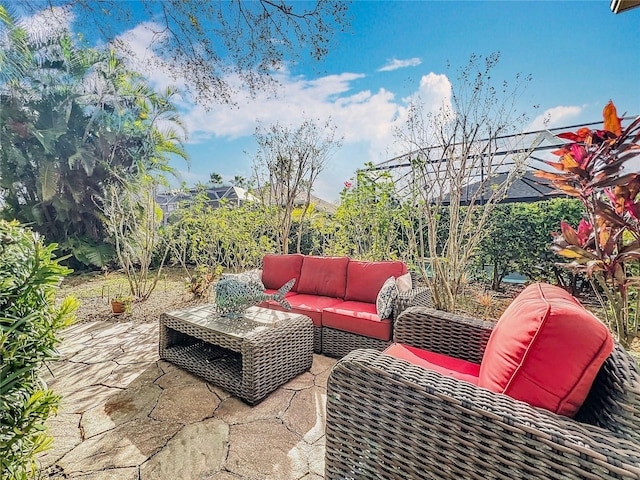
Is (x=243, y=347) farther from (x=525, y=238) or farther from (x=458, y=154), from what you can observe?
(x=525, y=238)

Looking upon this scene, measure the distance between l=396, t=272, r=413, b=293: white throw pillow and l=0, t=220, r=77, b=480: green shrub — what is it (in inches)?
106

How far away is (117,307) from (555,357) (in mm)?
5097

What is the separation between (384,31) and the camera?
4.01 meters

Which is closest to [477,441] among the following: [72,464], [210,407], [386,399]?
[386,399]

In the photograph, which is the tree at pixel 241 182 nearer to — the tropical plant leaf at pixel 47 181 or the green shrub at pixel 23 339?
the green shrub at pixel 23 339

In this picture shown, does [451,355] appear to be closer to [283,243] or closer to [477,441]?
[477,441]

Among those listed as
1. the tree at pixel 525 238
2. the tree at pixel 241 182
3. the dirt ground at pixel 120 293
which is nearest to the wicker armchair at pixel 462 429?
the dirt ground at pixel 120 293

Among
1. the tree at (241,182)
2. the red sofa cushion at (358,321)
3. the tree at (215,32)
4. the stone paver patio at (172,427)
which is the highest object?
the tree at (215,32)

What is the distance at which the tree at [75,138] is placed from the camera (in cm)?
712

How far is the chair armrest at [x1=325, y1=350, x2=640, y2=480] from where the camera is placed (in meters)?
0.88

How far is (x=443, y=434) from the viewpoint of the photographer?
109 centimetres

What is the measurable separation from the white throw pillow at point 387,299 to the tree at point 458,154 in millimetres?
1120

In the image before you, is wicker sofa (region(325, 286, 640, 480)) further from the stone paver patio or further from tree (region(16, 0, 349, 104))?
tree (region(16, 0, 349, 104))

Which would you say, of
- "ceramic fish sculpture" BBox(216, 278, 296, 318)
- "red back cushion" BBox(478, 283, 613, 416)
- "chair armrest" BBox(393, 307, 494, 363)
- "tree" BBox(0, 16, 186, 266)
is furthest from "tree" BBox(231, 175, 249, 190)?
"red back cushion" BBox(478, 283, 613, 416)
